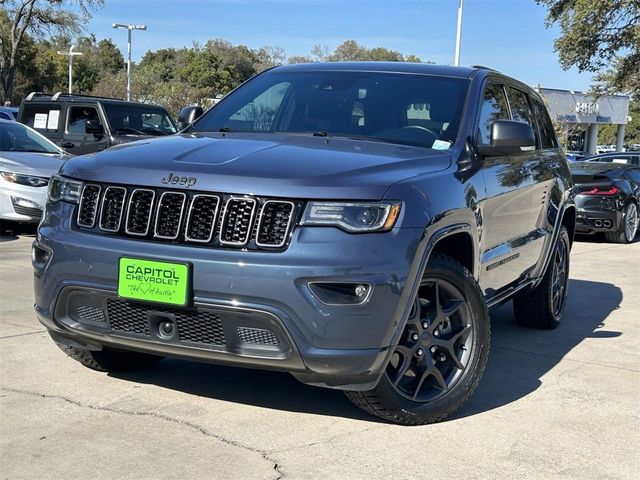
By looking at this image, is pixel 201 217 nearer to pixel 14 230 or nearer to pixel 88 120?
pixel 14 230

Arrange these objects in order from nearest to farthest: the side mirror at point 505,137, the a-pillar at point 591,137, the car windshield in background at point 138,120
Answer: the side mirror at point 505,137, the car windshield in background at point 138,120, the a-pillar at point 591,137

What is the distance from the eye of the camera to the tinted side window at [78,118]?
14578mm

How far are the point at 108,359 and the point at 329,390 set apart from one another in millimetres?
1212

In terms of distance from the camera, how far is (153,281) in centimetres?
363

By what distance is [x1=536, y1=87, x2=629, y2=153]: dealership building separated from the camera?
49844mm

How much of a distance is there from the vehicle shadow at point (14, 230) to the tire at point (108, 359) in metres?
6.40

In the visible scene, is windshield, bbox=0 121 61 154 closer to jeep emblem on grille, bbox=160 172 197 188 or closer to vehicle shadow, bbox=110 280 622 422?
vehicle shadow, bbox=110 280 622 422

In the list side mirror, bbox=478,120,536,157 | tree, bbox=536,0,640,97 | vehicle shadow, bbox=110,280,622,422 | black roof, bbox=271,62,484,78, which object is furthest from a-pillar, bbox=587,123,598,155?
side mirror, bbox=478,120,536,157

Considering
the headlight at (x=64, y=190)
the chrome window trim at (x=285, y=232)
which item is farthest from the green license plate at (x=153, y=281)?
the headlight at (x=64, y=190)

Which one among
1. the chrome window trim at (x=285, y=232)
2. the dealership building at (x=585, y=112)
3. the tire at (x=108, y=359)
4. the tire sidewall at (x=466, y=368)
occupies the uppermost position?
the dealership building at (x=585, y=112)

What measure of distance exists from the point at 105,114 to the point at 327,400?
36.2 feet

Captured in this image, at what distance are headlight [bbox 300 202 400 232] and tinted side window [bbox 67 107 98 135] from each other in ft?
38.7

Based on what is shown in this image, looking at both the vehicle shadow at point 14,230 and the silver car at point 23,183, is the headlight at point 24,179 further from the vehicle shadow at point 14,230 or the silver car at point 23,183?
the vehicle shadow at point 14,230

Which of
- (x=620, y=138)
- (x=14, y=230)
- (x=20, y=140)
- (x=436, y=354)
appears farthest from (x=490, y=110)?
(x=620, y=138)
